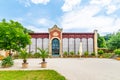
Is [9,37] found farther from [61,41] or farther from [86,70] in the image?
[61,41]

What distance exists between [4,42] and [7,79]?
11189mm

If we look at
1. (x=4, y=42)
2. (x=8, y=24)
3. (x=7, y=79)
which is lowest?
(x=7, y=79)

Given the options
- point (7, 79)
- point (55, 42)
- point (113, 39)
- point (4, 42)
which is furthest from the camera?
point (55, 42)

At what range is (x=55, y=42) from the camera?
155 feet

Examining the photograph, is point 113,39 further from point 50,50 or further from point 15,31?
point 15,31

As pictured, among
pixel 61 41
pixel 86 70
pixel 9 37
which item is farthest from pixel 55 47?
pixel 86 70

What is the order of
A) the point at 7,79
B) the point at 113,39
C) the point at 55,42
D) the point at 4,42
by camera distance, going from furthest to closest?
the point at 55,42 → the point at 113,39 → the point at 4,42 → the point at 7,79

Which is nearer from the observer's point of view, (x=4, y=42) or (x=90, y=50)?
(x=4, y=42)

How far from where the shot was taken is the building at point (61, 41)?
1853 inches

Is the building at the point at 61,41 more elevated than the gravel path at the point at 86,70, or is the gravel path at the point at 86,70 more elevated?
the building at the point at 61,41

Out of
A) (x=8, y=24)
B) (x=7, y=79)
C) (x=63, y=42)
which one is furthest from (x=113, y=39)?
(x=7, y=79)

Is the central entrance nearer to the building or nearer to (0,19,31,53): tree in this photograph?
the building

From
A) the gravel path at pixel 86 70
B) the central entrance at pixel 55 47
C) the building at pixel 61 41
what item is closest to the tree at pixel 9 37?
the gravel path at pixel 86 70

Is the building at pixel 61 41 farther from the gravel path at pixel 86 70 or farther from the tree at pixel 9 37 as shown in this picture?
the gravel path at pixel 86 70
